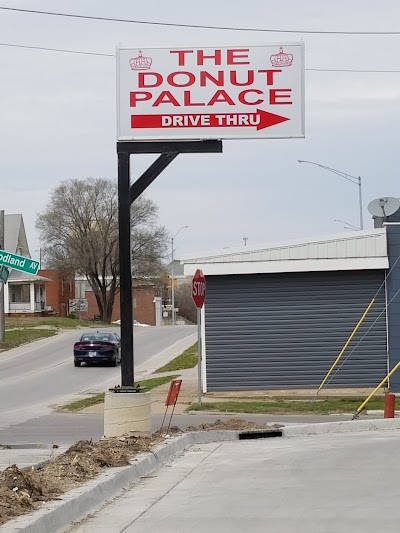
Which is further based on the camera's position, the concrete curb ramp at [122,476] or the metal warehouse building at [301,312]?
the metal warehouse building at [301,312]

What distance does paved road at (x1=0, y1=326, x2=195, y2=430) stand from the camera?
26.7 metres

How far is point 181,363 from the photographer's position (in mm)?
40531

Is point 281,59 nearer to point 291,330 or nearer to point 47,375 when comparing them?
point 291,330

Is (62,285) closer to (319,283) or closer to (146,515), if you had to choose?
(319,283)

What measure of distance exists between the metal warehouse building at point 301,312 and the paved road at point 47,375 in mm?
5154

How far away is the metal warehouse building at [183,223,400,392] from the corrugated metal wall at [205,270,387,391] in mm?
27

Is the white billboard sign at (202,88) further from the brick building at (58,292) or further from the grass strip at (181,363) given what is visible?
the brick building at (58,292)

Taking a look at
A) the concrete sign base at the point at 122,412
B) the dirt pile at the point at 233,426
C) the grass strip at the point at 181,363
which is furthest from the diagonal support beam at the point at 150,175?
the grass strip at the point at 181,363

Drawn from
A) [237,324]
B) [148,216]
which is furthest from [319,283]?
[148,216]

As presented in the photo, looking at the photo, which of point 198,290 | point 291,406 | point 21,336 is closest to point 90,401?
point 291,406

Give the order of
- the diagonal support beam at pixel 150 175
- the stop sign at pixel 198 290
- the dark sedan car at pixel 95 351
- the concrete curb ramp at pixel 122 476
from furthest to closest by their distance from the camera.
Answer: the dark sedan car at pixel 95 351, the stop sign at pixel 198 290, the diagonal support beam at pixel 150 175, the concrete curb ramp at pixel 122 476

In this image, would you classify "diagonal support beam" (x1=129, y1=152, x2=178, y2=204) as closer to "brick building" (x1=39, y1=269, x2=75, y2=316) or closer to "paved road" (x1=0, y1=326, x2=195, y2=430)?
"paved road" (x1=0, y1=326, x2=195, y2=430)

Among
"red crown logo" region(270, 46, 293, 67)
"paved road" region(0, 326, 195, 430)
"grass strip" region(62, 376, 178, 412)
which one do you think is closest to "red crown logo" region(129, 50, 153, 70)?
"red crown logo" region(270, 46, 293, 67)

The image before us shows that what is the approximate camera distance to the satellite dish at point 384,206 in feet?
88.1
